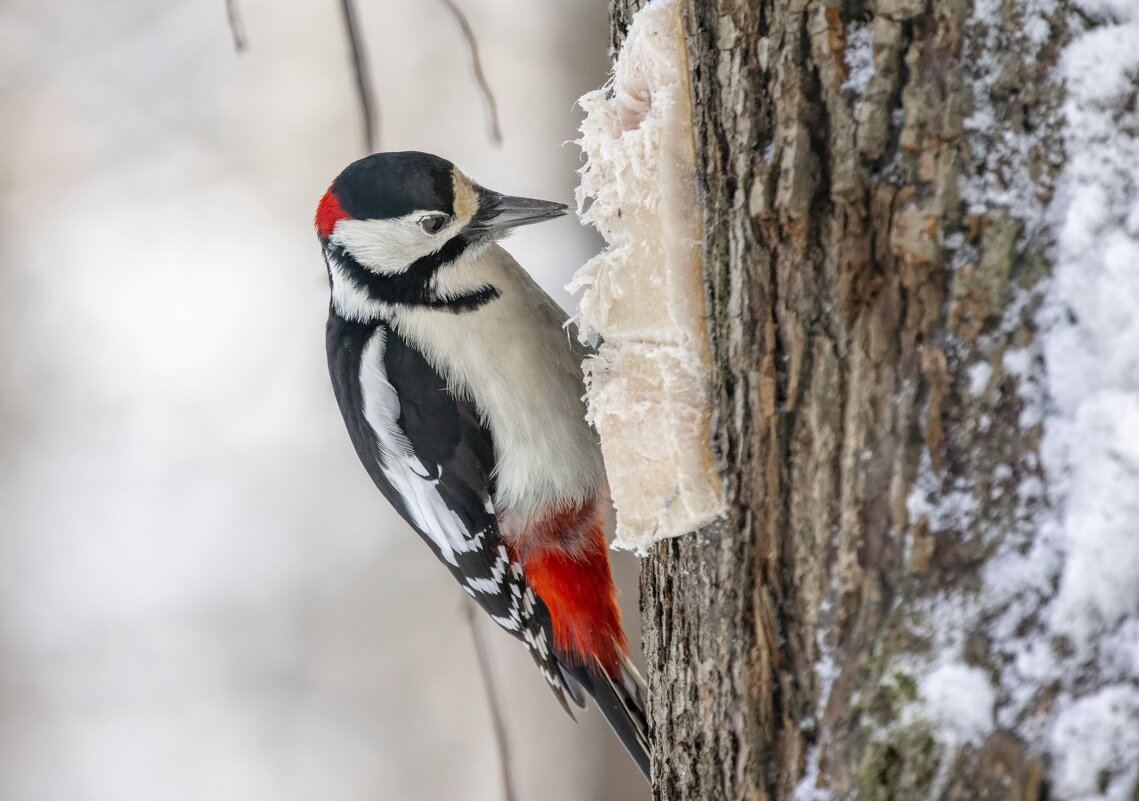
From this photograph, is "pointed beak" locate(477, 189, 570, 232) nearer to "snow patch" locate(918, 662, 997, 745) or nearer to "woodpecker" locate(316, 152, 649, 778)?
"woodpecker" locate(316, 152, 649, 778)

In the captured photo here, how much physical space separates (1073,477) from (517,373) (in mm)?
1289

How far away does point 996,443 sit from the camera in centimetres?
98

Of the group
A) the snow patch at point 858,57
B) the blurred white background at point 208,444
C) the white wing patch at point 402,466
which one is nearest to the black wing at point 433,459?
the white wing patch at point 402,466

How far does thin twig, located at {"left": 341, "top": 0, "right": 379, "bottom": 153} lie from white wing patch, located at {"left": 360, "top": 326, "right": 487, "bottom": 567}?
48 cm

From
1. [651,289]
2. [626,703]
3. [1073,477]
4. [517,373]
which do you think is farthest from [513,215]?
[1073,477]

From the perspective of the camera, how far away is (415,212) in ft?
6.82

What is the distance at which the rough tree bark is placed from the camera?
0.98m

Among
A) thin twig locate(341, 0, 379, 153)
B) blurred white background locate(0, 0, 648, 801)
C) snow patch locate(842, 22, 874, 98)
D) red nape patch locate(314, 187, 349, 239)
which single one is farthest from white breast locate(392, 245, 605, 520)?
blurred white background locate(0, 0, 648, 801)

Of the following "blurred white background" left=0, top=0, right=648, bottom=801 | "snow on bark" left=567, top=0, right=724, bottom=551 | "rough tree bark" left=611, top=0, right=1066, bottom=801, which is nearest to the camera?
"rough tree bark" left=611, top=0, right=1066, bottom=801

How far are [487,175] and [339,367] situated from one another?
161cm

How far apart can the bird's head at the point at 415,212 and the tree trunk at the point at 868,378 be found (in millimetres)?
948

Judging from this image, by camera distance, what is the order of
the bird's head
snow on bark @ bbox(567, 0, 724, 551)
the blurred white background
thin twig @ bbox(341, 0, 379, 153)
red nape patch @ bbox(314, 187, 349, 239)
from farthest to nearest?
the blurred white background < red nape patch @ bbox(314, 187, 349, 239) < the bird's head < thin twig @ bbox(341, 0, 379, 153) < snow on bark @ bbox(567, 0, 724, 551)

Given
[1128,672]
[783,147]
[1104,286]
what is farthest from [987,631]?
[783,147]

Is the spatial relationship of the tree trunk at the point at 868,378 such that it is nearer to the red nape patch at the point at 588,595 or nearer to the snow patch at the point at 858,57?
the snow patch at the point at 858,57
